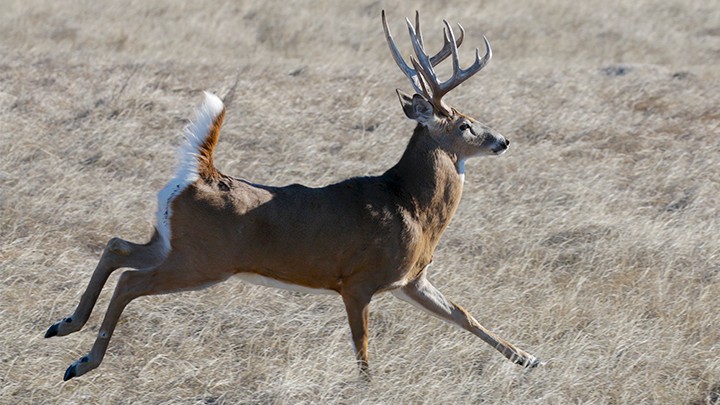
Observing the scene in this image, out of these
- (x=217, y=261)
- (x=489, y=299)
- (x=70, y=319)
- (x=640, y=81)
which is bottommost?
(x=640, y=81)

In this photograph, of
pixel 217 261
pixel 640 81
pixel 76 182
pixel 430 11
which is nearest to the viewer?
pixel 217 261

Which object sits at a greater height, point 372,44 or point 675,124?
point 675,124

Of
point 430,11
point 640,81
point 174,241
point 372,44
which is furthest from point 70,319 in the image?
point 430,11

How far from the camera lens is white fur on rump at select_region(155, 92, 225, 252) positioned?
388 centimetres

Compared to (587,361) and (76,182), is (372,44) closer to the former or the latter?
(76,182)

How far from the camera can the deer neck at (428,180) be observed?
14.1 feet

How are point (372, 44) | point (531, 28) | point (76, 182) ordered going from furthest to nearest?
1. point (531, 28)
2. point (372, 44)
3. point (76, 182)

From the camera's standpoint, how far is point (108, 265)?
4.09 m

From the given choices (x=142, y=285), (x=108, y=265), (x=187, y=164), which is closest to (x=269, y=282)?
(x=142, y=285)

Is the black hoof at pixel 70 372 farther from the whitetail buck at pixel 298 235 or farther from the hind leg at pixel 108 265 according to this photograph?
the hind leg at pixel 108 265

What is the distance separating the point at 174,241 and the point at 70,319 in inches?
29.0

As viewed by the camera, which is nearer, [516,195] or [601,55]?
[516,195]

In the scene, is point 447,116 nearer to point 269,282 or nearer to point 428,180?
point 428,180

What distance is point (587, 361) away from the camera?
4441mm
